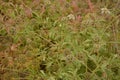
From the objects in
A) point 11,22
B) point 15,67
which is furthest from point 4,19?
point 15,67

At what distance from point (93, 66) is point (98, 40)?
0.78 feet

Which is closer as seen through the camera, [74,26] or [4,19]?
[74,26]

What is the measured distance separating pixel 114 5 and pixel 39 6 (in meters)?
0.83

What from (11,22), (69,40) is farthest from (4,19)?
(69,40)

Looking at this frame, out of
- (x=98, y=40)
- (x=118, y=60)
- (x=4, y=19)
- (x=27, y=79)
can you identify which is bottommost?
(x=27, y=79)

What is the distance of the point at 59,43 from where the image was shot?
239cm

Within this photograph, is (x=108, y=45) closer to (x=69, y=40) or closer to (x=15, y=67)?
(x=69, y=40)

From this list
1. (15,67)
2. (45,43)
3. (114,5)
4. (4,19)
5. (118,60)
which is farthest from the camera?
(114,5)

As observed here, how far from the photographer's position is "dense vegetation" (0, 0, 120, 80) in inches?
87.4

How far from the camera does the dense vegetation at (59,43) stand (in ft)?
7.28

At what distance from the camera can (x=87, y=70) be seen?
230 cm

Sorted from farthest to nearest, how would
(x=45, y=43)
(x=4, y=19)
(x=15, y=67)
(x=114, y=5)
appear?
(x=114, y=5)
(x=4, y=19)
(x=45, y=43)
(x=15, y=67)

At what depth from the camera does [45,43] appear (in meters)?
2.56

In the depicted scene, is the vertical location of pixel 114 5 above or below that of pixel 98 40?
above
